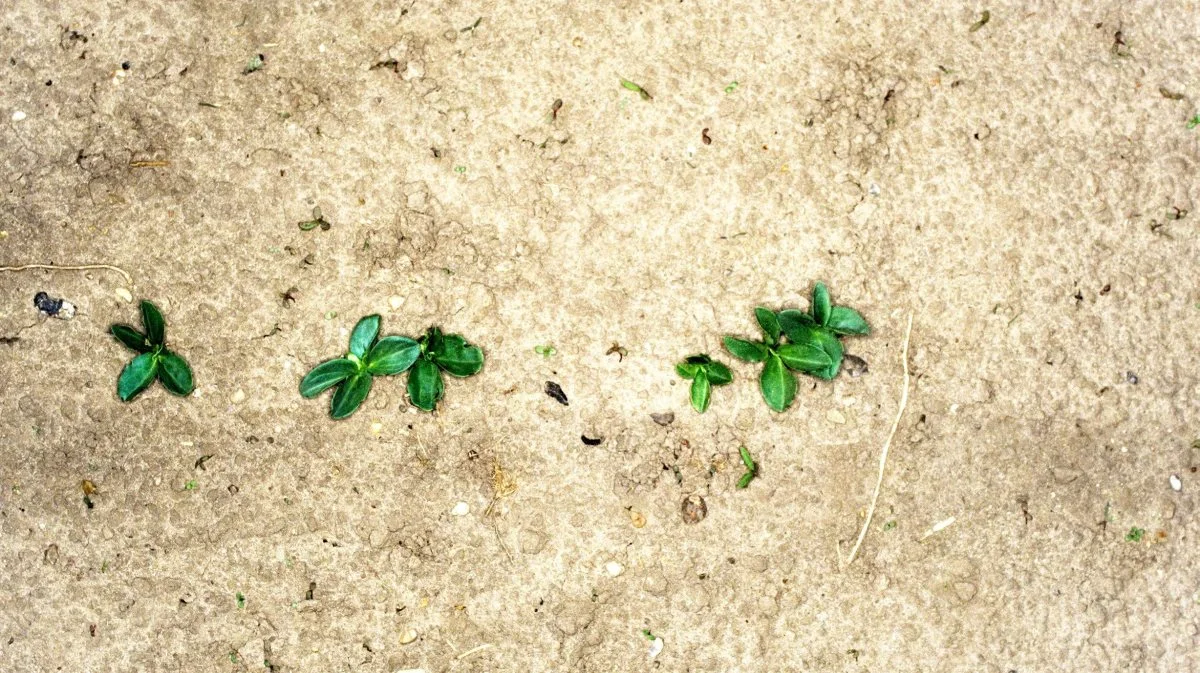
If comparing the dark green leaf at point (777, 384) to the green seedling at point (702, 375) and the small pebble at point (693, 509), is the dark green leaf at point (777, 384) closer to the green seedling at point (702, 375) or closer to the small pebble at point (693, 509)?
the green seedling at point (702, 375)

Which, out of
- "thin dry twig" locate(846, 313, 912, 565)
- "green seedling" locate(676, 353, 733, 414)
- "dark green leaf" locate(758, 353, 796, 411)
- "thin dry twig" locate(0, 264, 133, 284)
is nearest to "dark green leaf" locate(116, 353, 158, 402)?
"thin dry twig" locate(0, 264, 133, 284)

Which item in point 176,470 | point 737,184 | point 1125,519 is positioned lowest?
point 176,470

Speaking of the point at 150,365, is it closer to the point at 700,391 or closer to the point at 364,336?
the point at 364,336

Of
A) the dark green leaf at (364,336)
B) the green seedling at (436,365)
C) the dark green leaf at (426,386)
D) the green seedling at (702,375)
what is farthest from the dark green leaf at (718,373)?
the dark green leaf at (364,336)

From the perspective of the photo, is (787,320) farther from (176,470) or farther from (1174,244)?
(176,470)

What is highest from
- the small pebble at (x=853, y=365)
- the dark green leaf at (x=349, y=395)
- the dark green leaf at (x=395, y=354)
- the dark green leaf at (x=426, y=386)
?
the small pebble at (x=853, y=365)

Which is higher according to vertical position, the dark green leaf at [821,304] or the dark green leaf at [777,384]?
the dark green leaf at [821,304]

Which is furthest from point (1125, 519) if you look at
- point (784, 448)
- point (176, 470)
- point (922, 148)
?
point (176, 470)
